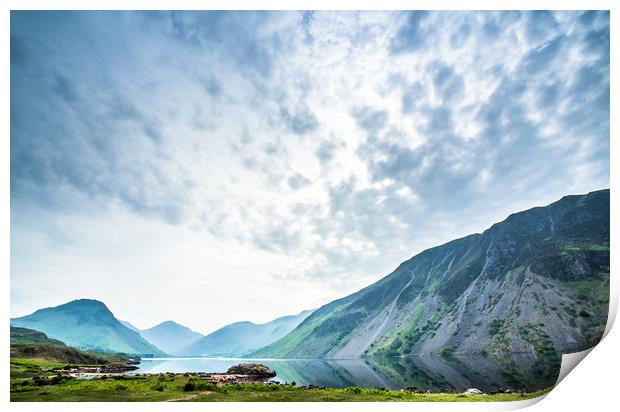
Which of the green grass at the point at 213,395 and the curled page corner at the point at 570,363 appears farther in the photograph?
the curled page corner at the point at 570,363

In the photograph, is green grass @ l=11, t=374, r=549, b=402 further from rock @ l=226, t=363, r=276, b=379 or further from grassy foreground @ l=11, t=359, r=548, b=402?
rock @ l=226, t=363, r=276, b=379

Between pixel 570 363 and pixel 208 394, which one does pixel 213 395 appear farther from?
pixel 570 363

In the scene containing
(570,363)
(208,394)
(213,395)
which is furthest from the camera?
(570,363)

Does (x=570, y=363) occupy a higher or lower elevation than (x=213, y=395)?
lower

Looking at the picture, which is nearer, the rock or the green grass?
the green grass

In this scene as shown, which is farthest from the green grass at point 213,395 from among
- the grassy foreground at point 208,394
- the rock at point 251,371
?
the rock at point 251,371

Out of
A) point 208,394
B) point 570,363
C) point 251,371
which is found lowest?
point 251,371

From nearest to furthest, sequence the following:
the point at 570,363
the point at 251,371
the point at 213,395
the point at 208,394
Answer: the point at 213,395 → the point at 208,394 → the point at 570,363 → the point at 251,371

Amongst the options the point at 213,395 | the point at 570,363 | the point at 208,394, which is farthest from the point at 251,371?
the point at 570,363

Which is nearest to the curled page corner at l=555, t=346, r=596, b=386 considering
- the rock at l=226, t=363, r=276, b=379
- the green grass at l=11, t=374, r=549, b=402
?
the green grass at l=11, t=374, r=549, b=402

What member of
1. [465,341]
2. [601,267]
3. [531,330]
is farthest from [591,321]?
[465,341]

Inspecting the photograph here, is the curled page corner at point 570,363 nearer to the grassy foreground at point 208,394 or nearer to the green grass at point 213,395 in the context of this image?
the green grass at point 213,395
